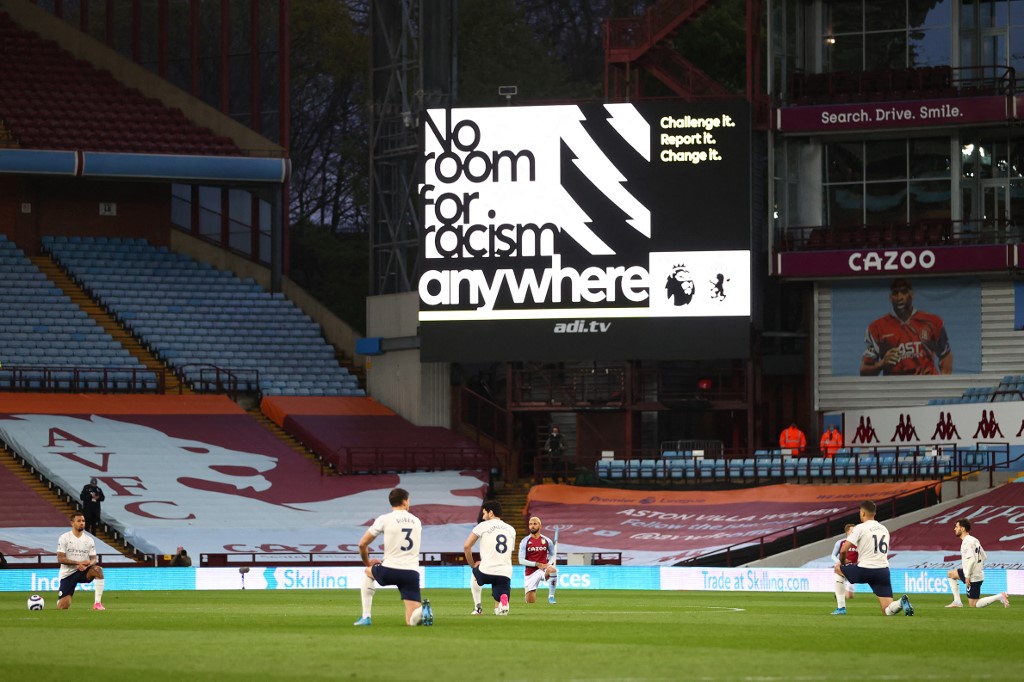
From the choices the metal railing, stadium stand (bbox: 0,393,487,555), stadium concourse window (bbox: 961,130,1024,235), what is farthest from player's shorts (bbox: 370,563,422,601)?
stadium concourse window (bbox: 961,130,1024,235)

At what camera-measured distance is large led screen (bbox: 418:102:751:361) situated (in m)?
46.8

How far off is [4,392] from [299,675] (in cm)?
3639

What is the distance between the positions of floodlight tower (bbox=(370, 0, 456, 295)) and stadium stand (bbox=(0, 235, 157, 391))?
26.0 ft

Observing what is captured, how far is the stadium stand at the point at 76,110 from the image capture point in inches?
2169

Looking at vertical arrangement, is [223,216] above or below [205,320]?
above

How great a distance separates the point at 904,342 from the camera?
1973 inches

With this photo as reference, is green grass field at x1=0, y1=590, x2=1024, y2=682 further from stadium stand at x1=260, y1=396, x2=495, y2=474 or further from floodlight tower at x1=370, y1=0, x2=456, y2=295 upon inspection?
floodlight tower at x1=370, y1=0, x2=456, y2=295

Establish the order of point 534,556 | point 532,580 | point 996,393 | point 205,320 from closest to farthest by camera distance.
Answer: point 534,556 → point 532,580 → point 996,393 → point 205,320

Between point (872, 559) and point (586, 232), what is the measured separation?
26.1m

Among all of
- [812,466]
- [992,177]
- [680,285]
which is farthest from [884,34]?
[812,466]

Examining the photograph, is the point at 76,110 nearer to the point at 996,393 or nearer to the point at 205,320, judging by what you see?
the point at 205,320

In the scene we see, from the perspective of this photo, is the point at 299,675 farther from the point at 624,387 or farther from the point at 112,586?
the point at 624,387

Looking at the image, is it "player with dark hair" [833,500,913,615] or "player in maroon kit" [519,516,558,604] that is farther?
"player in maroon kit" [519,516,558,604]

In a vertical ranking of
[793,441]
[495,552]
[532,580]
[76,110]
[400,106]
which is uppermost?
A: [76,110]
